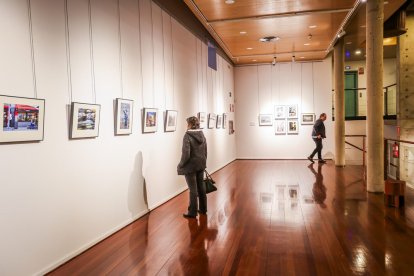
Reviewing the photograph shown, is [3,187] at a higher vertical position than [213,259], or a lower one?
higher

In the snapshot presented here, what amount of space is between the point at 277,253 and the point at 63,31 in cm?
406

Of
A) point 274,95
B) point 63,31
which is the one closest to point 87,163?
point 63,31

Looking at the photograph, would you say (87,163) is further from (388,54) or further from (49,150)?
(388,54)

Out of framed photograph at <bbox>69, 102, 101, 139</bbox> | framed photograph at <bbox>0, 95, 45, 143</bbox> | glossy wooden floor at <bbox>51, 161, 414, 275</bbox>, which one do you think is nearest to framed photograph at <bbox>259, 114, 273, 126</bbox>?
glossy wooden floor at <bbox>51, 161, 414, 275</bbox>

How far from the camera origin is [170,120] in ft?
26.3

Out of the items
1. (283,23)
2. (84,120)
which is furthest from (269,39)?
(84,120)

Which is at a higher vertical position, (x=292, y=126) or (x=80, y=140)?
(x=292, y=126)

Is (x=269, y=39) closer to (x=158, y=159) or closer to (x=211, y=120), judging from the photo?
(x=211, y=120)

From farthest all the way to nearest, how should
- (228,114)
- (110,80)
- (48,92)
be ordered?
(228,114) < (110,80) < (48,92)

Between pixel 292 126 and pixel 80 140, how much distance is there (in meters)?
13.3

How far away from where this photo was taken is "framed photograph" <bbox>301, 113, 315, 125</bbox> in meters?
16.4

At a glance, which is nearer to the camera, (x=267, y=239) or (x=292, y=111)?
(x=267, y=239)

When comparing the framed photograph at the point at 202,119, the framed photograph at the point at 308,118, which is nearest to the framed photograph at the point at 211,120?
the framed photograph at the point at 202,119

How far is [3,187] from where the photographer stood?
11.6 feet
